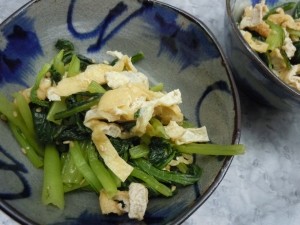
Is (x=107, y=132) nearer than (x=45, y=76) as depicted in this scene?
Yes

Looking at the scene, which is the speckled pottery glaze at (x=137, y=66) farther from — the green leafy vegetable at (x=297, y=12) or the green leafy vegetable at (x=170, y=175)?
the green leafy vegetable at (x=297, y=12)

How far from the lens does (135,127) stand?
1.29m

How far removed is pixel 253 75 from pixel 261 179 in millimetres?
530

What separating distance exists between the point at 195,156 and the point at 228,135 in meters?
0.18

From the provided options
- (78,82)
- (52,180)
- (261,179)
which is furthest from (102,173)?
(261,179)

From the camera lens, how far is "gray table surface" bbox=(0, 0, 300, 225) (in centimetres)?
153

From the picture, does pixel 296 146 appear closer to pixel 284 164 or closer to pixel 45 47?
pixel 284 164

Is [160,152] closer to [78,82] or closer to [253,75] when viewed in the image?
[78,82]

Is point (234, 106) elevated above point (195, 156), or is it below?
above

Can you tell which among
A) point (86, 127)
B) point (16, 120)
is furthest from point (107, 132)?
point (16, 120)

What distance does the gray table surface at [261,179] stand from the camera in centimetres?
153

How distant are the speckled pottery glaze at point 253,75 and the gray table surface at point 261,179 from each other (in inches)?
7.9

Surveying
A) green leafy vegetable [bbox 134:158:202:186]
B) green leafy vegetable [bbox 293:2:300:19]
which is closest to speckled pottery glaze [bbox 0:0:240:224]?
green leafy vegetable [bbox 134:158:202:186]

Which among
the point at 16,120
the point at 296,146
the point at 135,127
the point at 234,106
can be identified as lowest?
the point at 296,146
